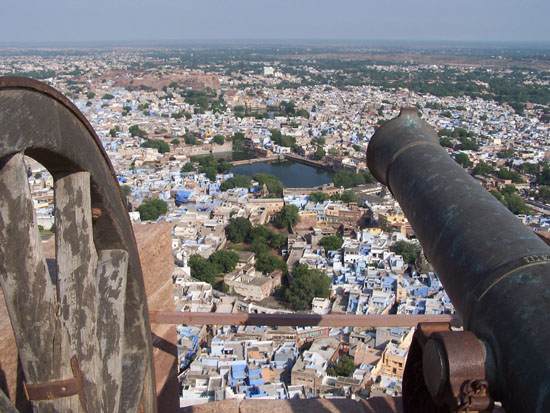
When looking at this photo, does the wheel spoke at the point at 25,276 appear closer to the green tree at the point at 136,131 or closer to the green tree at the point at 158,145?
the green tree at the point at 158,145

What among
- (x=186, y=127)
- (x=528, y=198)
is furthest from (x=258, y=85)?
(x=528, y=198)

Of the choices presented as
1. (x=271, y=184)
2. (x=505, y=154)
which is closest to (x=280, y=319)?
Answer: (x=271, y=184)

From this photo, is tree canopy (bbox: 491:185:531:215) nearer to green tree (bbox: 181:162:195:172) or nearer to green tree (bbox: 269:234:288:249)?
green tree (bbox: 269:234:288:249)

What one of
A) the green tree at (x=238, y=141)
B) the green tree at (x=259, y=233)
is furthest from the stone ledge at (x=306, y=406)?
the green tree at (x=238, y=141)

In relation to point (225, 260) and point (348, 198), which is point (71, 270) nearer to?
point (225, 260)

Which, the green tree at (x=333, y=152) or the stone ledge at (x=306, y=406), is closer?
the stone ledge at (x=306, y=406)

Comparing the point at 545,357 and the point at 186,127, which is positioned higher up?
the point at 545,357

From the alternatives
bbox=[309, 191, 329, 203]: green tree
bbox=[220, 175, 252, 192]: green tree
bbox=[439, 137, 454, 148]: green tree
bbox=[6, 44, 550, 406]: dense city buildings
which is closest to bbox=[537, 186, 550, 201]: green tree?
bbox=[6, 44, 550, 406]: dense city buildings

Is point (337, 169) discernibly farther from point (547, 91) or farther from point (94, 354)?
point (547, 91)
